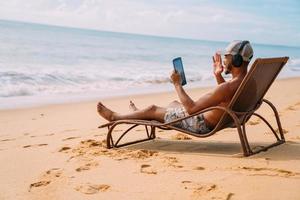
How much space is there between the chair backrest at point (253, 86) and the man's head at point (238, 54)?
7.4 inches

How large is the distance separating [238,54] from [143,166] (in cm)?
146

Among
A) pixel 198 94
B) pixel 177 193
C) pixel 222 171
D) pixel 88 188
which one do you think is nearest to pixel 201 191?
pixel 177 193

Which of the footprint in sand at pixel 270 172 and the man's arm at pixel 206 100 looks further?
the man's arm at pixel 206 100

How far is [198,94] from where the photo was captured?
40.0ft

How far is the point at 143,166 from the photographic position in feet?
14.7

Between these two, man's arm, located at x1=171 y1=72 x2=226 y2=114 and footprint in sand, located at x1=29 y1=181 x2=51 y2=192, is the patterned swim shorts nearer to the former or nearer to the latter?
man's arm, located at x1=171 y1=72 x2=226 y2=114

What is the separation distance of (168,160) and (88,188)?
115 centimetres

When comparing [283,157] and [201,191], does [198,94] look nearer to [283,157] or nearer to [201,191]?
[283,157]

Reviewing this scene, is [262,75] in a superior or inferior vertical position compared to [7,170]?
superior

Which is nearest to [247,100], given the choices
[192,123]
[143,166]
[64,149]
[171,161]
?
[192,123]

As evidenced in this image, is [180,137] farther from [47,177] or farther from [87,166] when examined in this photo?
[47,177]

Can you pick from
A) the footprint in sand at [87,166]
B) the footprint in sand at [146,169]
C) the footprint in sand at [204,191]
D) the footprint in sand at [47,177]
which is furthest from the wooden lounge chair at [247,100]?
the footprint in sand at [47,177]

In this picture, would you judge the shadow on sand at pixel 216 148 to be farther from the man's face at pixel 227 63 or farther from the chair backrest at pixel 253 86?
the man's face at pixel 227 63

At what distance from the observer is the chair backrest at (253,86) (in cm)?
460
